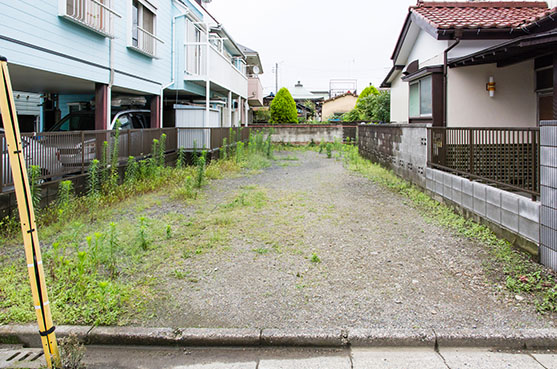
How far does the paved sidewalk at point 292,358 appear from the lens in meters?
2.91

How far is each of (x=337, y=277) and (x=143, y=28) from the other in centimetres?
1001

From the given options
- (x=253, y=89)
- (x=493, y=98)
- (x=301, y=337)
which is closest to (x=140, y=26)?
(x=493, y=98)

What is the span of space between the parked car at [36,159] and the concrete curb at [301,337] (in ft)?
10.2

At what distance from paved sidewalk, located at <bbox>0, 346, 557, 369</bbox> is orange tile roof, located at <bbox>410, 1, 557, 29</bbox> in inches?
300

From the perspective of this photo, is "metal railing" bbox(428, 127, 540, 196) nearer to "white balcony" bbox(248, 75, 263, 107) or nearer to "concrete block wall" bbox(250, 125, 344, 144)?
"concrete block wall" bbox(250, 125, 344, 144)

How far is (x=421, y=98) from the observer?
11.0 metres

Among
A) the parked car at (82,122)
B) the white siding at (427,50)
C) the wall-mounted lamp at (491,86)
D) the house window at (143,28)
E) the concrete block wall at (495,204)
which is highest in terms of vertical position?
the house window at (143,28)

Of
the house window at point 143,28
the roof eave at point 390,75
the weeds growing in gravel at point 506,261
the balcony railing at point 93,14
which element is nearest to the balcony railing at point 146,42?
the house window at point 143,28

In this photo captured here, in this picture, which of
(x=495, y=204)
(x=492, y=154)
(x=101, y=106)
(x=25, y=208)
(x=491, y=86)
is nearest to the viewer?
(x=25, y=208)

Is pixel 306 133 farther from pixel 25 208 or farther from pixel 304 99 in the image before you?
pixel 304 99

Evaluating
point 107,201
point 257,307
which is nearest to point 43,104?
point 107,201

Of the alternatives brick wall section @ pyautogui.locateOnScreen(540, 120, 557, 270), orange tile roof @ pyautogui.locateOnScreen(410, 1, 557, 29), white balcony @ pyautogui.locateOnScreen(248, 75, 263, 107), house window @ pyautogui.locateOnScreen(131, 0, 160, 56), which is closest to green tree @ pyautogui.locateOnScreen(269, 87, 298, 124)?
white balcony @ pyautogui.locateOnScreen(248, 75, 263, 107)

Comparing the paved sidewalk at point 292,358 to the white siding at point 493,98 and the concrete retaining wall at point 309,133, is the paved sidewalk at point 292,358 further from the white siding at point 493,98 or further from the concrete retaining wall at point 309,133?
the concrete retaining wall at point 309,133

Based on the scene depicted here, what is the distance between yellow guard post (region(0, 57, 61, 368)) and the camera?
2.49 metres
